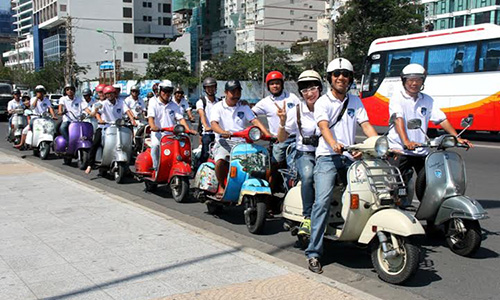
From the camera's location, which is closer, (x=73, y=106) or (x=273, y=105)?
(x=273, y=105)

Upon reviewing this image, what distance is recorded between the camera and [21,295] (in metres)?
4.22

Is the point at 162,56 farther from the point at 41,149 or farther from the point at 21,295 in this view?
the point at 21,295

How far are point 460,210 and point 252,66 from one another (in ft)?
208

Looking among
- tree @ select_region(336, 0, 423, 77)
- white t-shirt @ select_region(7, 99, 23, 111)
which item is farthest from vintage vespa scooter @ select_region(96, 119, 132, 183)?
tree @ select_region(336, 0, 423, 77)

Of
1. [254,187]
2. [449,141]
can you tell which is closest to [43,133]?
[254,187]

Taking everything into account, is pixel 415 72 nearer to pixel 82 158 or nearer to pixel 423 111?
pixel 423 111

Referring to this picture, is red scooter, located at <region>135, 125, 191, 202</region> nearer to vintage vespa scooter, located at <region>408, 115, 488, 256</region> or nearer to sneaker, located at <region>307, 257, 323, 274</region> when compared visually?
sneaker, located at <region>307, 257, 323, 274</region>

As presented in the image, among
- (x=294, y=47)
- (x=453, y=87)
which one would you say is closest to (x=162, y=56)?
(x=294, y=47)

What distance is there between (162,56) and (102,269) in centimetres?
6366

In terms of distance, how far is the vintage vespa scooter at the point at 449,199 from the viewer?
521 centimetres

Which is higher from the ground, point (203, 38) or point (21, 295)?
point (203, 38)

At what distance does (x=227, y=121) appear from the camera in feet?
23.3

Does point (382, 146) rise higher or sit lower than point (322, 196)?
higher

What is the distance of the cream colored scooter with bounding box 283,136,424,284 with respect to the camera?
4.46m
